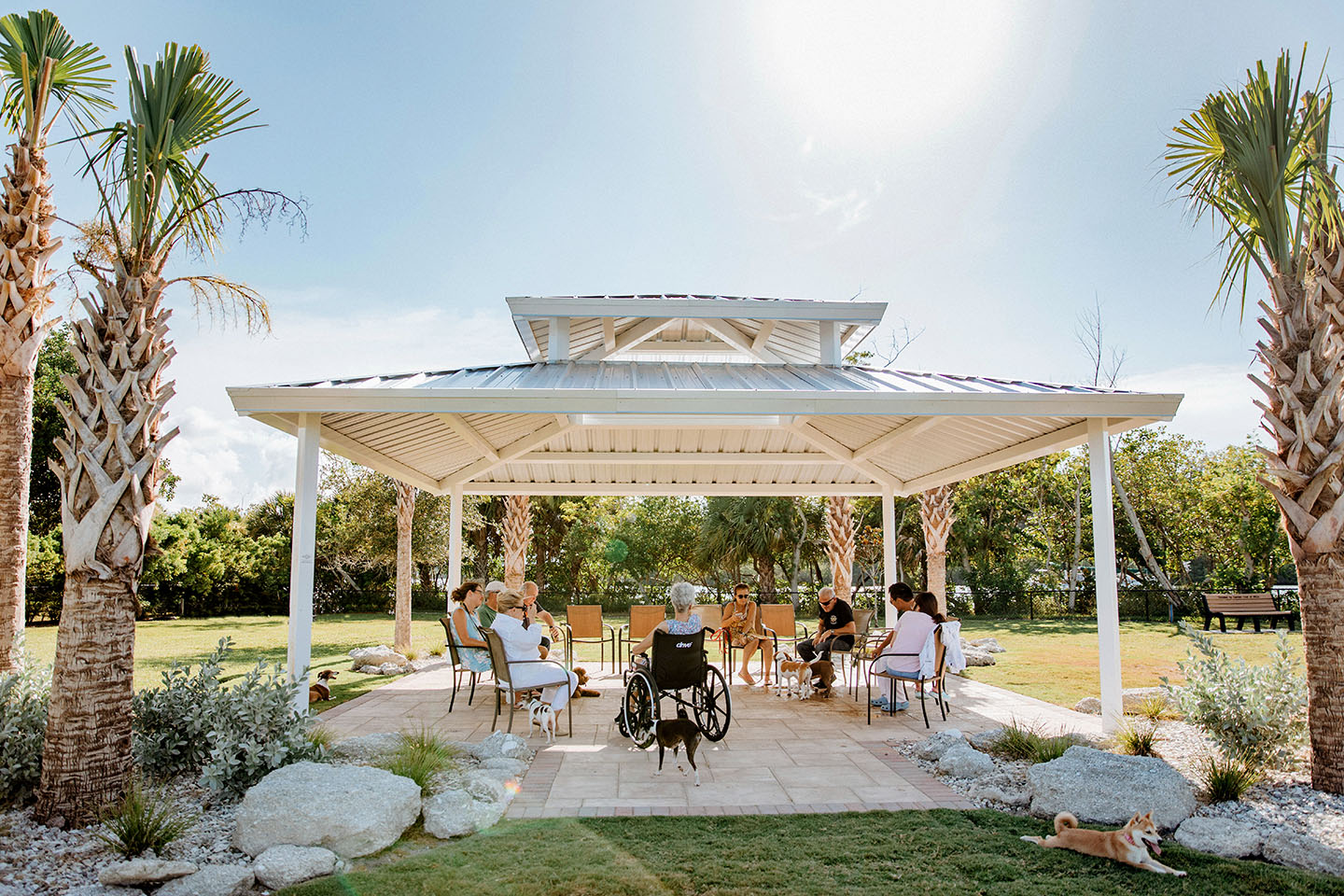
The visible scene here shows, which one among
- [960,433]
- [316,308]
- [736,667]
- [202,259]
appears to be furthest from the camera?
[316,308]

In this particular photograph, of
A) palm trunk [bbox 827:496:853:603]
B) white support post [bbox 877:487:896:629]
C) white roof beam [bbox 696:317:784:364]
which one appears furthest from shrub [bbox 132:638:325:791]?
palm trunk [bbox 827:496:853:603]

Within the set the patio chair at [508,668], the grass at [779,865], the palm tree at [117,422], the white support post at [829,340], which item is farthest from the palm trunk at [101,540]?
the white support post at [829,340]

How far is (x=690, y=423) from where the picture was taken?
8.04 meters

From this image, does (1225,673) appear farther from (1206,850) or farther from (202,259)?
(202,259)

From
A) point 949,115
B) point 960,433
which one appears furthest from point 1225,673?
point 949,115

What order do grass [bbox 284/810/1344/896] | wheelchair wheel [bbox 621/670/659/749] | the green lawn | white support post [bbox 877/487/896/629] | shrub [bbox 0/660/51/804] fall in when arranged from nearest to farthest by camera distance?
grass [bbox 284/810/1344/896] < shrub [bbox 0/660/51/804] < wheelchair wheel [bbox 621/670/659/749] < the green lawn < white support post [bbox 877/487/896/629]

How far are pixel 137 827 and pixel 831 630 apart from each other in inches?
239

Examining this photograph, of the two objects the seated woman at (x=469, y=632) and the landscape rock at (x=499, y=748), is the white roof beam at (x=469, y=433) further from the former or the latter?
the landscape rock at (x=499, y=748)

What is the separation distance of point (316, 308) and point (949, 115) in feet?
37.9

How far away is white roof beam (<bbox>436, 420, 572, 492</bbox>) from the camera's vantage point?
335 inches

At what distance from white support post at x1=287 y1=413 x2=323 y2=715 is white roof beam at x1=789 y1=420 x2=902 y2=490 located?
Result: 487cm

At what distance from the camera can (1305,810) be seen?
4480mm

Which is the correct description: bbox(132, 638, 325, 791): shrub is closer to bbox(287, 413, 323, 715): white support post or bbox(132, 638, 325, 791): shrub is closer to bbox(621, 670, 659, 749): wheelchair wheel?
bbox(287, 413, 323, 715): white support post

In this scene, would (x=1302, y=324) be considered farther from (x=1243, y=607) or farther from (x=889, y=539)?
(x=1243, y=607)
